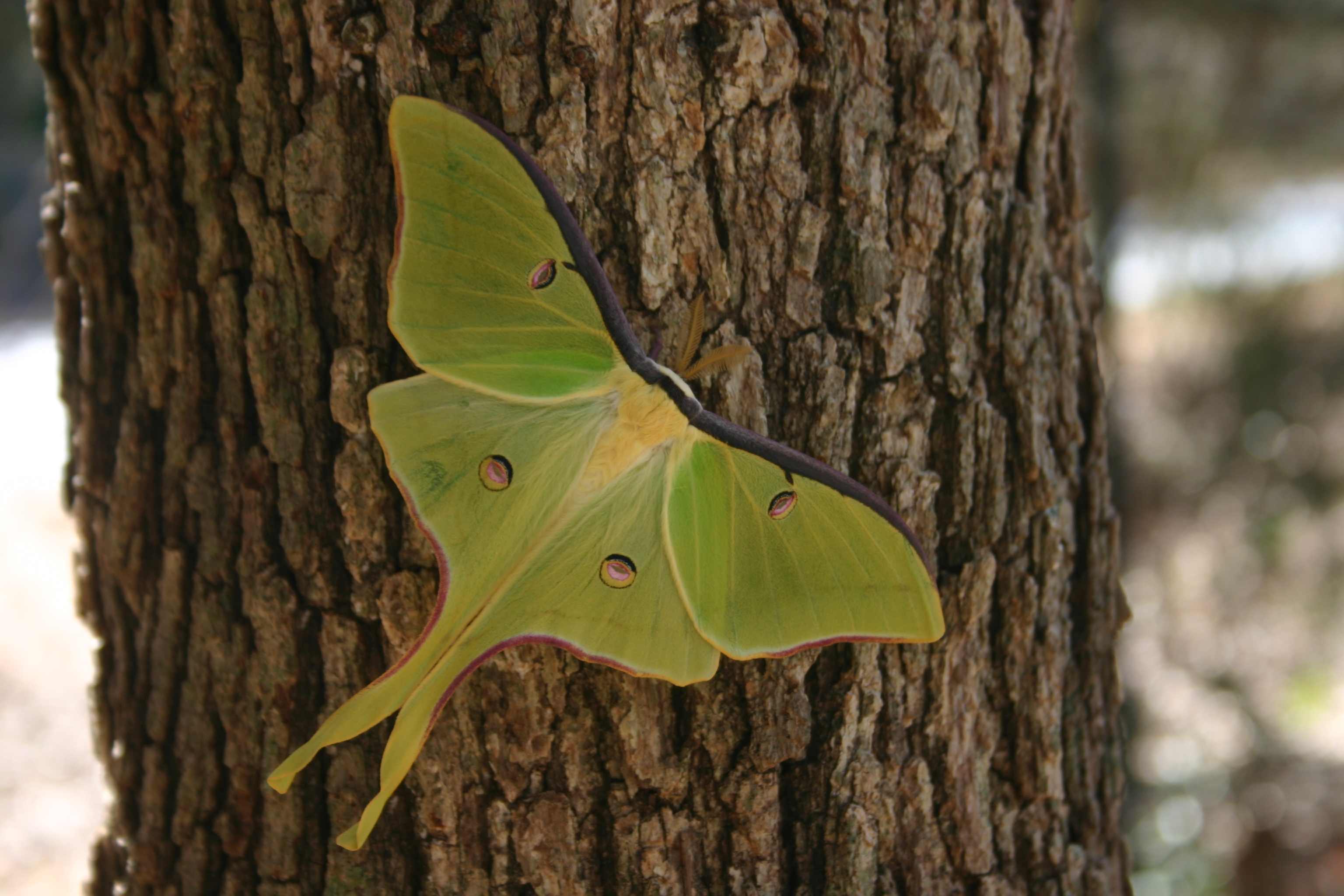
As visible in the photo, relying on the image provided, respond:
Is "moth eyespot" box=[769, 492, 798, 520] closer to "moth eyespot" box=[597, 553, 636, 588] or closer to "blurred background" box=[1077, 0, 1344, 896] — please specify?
"moth eyespot" box=[597, 553, 636, 588]

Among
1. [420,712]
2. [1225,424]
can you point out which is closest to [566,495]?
[420,712]

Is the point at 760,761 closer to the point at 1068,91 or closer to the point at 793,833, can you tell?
the point at 793,833

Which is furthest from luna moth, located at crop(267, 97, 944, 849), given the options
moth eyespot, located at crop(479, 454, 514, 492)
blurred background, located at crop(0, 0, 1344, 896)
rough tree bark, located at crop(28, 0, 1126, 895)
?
blurred background, located at crop(0, 0, 1344, 896)

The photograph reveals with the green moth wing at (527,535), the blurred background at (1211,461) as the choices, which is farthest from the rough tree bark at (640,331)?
the blurred background at (1211,461)

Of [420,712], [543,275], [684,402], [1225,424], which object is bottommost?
[1225,424]

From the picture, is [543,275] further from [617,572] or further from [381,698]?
[381,698]
